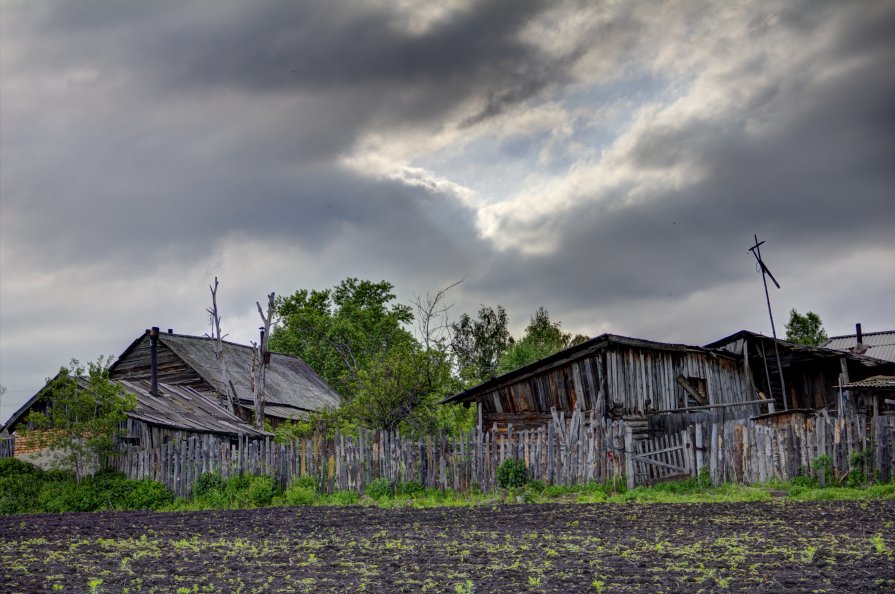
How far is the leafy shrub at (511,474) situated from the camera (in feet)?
69.8

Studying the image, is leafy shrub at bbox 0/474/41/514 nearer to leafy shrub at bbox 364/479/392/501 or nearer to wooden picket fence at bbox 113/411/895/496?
wooden picket fence at bbox 113/411/895/496

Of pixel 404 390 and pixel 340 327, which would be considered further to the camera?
pixel 340 327

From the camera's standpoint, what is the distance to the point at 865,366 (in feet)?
112

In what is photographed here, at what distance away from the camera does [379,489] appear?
72.3ft

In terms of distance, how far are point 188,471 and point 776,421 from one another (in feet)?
51.3

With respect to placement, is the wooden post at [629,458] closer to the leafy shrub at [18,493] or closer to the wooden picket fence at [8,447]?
the leafy shrub at [18,493]

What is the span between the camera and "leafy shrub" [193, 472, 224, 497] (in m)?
24.3

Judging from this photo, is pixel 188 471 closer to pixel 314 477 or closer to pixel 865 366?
pixel 314 477

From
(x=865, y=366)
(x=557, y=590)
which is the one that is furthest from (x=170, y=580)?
(x=865, y=366)

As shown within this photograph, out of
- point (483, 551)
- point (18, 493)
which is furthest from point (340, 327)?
point (483, 551)

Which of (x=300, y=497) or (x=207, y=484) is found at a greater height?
(x=207, y=484)

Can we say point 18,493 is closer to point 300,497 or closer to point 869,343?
point 300,497

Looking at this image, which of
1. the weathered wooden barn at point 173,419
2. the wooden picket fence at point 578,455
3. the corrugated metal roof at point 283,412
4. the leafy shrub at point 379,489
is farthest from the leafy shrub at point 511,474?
the corrugated metal roof at point 283,412

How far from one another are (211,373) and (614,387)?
83.8 ft
